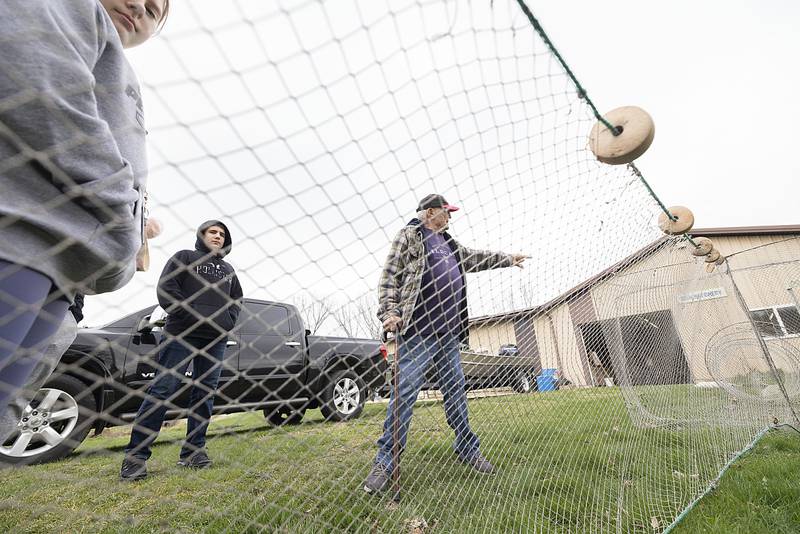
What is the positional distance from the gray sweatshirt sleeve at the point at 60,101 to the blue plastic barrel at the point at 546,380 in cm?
268

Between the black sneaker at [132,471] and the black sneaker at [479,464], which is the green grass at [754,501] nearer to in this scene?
the black sneaker at [479,464]

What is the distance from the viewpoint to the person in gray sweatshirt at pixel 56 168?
58 cm

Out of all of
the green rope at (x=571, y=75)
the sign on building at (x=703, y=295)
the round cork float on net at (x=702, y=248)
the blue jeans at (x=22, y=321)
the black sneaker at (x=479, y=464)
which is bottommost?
the black sneaker at (x=479, y=464)

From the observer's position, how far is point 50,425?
9.08ft

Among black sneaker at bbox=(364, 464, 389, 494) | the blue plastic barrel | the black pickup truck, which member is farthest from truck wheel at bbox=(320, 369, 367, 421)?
black sneaker at bbox=(364, 464, 389, 494)

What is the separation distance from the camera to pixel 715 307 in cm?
392

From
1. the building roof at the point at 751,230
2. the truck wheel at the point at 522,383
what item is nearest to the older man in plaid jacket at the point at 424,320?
the truck wheel at the point at 522,383

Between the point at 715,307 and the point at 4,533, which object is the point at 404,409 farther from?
the point at 715,307

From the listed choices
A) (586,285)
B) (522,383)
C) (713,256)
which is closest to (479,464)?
(522,383)

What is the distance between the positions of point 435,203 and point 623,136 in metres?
1.04

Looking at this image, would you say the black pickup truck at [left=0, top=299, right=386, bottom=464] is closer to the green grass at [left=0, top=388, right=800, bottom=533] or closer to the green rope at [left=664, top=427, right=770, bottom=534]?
the green grass at [left=0, top=388, right=800, bottom=533]

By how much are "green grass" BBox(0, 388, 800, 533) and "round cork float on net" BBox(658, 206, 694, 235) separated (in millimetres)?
1596

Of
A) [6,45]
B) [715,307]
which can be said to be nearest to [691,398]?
[715,307]

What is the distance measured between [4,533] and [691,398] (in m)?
4.71
